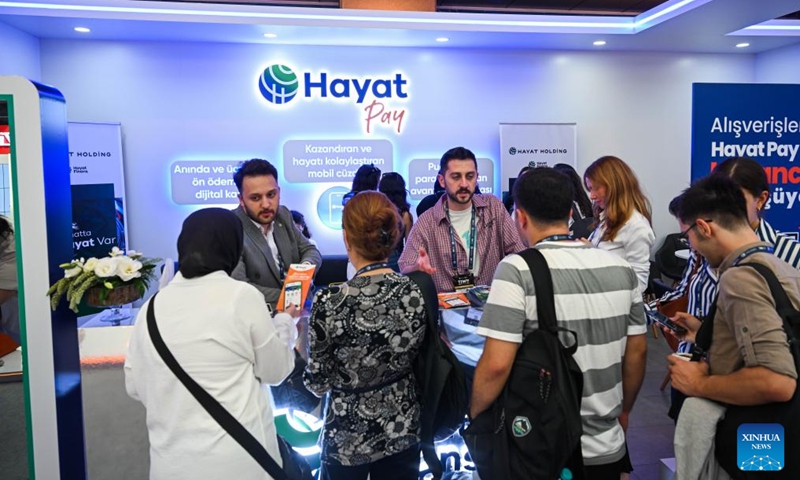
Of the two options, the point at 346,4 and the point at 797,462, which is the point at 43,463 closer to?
the point at 797,462

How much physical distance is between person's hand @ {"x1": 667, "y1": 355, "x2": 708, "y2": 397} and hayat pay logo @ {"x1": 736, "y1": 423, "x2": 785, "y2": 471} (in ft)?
0.49

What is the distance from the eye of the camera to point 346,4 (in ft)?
18.5

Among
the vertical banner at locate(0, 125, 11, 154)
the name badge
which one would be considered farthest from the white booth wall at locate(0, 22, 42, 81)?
the name badge

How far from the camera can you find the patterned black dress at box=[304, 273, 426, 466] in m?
1.58

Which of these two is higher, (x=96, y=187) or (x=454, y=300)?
(x=96, y=187)

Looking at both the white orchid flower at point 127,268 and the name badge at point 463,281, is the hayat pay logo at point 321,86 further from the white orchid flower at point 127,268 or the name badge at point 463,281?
the white orchid flower at point 127,268

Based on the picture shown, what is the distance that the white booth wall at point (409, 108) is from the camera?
574 centimetres

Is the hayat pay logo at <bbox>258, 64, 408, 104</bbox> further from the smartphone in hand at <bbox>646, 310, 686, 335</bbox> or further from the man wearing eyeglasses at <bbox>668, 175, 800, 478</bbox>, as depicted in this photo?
the man wearing eyeglasses at <bbox>668, 175, 800, 478</bbox>

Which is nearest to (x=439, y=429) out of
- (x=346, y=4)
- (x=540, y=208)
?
(x=540, y=208)

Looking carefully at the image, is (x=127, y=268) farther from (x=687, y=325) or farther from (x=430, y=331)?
(x=687, y=325)

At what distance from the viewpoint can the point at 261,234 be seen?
267cm

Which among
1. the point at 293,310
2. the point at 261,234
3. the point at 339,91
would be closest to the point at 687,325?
the point at 293,310

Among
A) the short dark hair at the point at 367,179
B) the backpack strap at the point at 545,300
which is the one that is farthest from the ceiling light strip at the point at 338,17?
the backpack strap at the point at 545,300

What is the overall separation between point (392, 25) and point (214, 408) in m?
4.60
